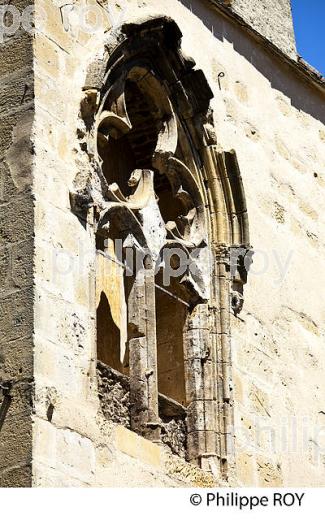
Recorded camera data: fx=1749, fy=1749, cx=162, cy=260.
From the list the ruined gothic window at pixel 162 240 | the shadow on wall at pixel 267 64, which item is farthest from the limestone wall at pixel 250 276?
the ruined gothic window at pixel 162 240

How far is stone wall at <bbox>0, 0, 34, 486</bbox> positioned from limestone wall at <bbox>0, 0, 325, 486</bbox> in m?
0.02

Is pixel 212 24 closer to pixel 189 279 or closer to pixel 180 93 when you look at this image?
pixel 180 93

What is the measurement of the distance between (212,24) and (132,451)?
3.07 meters

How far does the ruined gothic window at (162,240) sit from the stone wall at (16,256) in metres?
0.36

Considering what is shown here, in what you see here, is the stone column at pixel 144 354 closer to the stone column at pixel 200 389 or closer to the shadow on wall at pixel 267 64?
the stone column at pixel 200 389

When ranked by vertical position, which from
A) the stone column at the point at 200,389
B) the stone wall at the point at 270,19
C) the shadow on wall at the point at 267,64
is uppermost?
the stone wall at the point at 270,19

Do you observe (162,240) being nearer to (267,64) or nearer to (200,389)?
(200,389)

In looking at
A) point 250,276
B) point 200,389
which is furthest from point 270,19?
point 200,389

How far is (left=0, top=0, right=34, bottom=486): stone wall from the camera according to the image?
291 inches

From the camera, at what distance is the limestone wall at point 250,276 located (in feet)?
25.3

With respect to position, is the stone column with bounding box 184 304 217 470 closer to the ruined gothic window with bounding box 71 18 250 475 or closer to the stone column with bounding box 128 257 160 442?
the ruined gothic window with bounding box 71 18 250 475

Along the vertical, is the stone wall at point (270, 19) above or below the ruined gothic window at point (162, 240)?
above

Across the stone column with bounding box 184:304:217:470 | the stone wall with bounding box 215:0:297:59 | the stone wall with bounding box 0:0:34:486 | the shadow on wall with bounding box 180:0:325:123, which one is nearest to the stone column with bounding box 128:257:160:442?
the stone column with bounding box 184:304:217:470

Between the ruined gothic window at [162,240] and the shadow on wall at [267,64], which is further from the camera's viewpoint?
the shadow on wall at [267,64]
